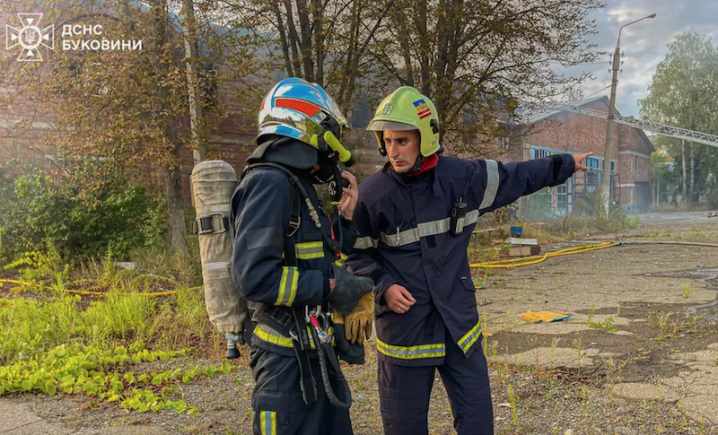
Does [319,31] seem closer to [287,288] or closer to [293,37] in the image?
[293,37]

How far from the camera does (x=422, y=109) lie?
97.7 inches

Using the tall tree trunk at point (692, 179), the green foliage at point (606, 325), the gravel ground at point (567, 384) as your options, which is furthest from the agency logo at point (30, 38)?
the tall tree trunk at point (692, 179)

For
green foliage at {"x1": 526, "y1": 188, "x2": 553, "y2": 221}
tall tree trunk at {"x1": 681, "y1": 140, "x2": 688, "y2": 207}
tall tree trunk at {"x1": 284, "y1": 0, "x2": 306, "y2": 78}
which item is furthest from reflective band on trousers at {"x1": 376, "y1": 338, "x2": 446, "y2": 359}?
tall tree trunk at {"x1": 681, "y1": 140, "x2": 688, "y2": 207}

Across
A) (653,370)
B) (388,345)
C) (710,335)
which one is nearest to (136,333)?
(388,345)

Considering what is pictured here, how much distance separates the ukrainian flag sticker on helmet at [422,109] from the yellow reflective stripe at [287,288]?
3.68 feet

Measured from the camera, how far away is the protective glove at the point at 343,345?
6.72 ft

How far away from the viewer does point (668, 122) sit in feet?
138

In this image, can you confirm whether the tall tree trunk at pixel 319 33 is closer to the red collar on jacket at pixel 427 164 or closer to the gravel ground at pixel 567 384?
the gravel ground at pixel 567 384

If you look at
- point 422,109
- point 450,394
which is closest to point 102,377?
point 450,394

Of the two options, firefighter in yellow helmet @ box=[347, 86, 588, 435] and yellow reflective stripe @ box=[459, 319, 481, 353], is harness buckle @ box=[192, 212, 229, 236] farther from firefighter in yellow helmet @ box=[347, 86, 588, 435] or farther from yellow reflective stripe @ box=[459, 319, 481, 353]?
yellow reflective stripe @ box=[459, 319, 481, 353]

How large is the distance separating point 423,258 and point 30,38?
896 centimetres

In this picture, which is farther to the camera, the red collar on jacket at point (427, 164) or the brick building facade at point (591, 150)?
the brick building facade at point (591, 150)

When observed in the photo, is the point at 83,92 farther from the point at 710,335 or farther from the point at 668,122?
the point at 668,122

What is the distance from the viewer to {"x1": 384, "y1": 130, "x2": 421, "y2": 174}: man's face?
247 centimetres
